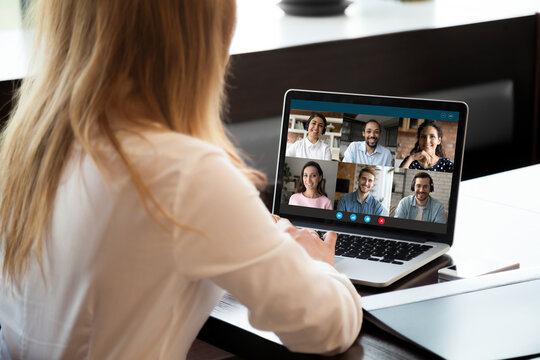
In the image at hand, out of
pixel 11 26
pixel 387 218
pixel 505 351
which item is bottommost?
pixel 505 351

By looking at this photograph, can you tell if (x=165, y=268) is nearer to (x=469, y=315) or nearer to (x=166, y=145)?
(x=166, y=145)

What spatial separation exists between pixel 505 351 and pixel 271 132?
166cm

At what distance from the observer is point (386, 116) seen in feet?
4.44

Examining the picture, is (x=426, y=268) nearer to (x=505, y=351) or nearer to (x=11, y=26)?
(x=505, y=351)

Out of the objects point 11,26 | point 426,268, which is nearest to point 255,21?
point 11,26

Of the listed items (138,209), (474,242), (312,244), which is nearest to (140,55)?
(138,209)

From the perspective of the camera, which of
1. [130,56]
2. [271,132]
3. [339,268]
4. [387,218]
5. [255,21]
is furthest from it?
[255,21]

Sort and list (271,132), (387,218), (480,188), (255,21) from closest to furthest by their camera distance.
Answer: (387,218) → (480,188) → (271,132) → (255,21)

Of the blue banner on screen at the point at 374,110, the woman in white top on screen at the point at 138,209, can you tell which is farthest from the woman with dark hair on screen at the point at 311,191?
the woman in white top on screen at the point at 138,209

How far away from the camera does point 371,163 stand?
1328mm

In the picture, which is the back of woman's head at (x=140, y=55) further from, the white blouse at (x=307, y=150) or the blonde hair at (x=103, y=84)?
the white blouse at (x=307, y=150)

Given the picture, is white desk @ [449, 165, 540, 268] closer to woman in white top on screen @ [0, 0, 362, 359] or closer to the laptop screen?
the laptop screen

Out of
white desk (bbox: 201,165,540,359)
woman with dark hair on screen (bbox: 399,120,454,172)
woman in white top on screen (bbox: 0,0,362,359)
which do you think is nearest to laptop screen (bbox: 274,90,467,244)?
woman with dark hair on screen (bbox: 399,120,454,172)

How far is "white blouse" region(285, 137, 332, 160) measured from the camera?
136 centimetres
